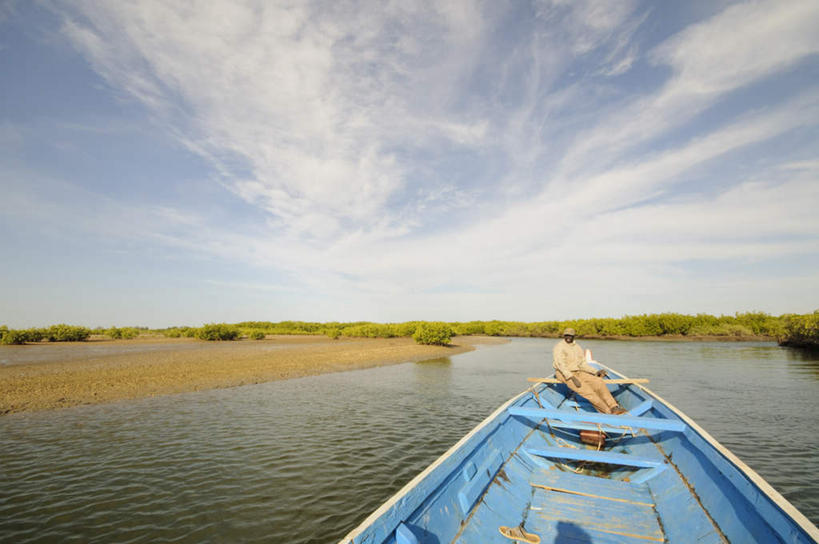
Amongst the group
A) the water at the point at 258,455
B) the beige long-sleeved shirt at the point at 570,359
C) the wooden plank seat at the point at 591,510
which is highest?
the beige long-sleeved shirt at the point at 570,359

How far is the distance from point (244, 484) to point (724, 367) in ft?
98.0

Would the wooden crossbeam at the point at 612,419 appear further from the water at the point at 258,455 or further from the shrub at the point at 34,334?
the shrub at the point at 34,334

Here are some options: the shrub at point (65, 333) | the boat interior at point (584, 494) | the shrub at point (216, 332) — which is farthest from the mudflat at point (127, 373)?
the shrub at point (216, 332)

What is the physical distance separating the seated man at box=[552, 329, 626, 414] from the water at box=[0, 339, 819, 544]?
3.03 m

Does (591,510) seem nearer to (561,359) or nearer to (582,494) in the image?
(582,494)

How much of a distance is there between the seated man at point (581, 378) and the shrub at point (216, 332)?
4304 centimetres

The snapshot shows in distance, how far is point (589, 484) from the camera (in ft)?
17.8

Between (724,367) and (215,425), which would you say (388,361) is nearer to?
(215,425)

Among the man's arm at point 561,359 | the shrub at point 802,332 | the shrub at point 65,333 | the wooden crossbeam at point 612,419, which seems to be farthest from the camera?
the shrub at point 802,332

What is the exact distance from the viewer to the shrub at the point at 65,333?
33094 millimetres

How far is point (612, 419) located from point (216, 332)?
4523 centimetres

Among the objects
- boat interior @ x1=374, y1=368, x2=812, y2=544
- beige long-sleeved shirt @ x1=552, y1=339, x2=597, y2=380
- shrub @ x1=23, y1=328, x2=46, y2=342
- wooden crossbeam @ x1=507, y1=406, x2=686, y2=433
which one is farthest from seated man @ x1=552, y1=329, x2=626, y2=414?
shrub @ x1=23, y1=328, x2=46, y2=342

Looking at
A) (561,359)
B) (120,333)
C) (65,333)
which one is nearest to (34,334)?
(65,333)

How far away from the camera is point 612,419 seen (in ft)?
20.7
